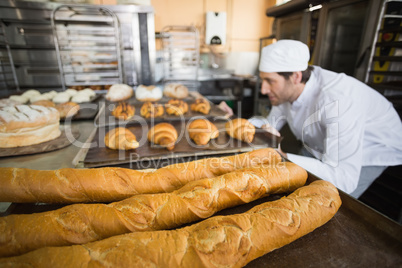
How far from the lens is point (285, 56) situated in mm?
1868

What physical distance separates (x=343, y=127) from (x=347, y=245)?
43.7 inches

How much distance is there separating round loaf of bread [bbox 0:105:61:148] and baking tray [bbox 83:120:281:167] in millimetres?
390

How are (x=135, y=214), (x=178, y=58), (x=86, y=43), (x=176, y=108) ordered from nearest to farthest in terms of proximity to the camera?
(x=135, y=214) < (x=176, y=108) < (x=86, y=43) < (x=178, y=58)

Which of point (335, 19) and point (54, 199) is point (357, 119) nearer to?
point (54, 199)

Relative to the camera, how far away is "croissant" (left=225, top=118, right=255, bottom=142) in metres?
1.76

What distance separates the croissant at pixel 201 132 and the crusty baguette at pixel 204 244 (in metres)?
0.89

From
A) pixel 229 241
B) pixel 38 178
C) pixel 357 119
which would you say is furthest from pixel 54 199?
pixel 357 119

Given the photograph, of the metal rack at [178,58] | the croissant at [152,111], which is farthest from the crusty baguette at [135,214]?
the metal rack at [178,58]

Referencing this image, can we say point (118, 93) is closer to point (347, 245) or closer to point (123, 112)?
point (123, 112)

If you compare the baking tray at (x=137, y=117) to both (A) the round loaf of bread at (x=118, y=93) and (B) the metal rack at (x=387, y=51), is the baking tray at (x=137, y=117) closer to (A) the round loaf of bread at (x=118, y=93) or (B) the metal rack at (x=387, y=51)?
(A) the round loaf of bread at (x=118, y=93)

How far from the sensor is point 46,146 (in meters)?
1.66

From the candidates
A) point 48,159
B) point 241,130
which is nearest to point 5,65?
point 48,159

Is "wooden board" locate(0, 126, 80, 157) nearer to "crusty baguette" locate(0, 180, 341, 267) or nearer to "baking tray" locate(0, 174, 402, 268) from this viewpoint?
"baking tray" locate(0, 174, 402, 268)

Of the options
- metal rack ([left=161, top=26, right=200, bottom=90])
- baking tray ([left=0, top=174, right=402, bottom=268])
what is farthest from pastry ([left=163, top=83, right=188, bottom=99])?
baking tray ([left=0, top=174, right=402, bottom=268])
